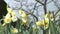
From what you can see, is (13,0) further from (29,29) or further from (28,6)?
(29,29)

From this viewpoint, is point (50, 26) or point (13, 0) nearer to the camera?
point (50, 26)

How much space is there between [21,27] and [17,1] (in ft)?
9.93

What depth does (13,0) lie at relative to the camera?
4246 mm

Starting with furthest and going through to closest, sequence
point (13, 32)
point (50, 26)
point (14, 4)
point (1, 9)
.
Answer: point (14, 4) → point (1, 9) → point (13, 32) → point (50, 26)

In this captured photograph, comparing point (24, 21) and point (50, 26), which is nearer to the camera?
point (50, 26)

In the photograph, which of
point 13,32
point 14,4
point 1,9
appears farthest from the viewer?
point 14,4

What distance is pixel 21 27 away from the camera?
0.98 m

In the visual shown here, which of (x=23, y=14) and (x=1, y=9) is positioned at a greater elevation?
(x=23, y=14)

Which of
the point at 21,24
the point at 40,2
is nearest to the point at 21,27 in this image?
the point at 21,24

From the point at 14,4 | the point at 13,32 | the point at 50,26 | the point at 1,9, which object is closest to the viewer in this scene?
the point at 50,26

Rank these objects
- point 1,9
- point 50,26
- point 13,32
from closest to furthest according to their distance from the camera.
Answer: point 50,26, point 13,32, point 1,9

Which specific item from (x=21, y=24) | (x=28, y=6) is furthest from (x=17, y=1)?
(x=21, y=24)

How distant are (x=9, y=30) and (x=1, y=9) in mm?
2925

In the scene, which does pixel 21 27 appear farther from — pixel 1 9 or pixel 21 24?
pixel 1 9
